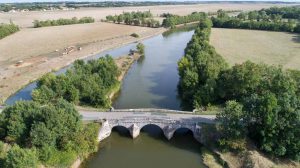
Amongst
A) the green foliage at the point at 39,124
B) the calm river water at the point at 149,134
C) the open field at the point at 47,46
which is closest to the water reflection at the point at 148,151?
the calm river water at the point at 149,134

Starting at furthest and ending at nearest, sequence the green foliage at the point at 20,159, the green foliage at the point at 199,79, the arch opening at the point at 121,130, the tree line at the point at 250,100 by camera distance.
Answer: the green foliage at the point at 199,79 < the arch opening at the point at 121,130 < the tree line at the point at 250,100 < the green foliage at the point at 20,159

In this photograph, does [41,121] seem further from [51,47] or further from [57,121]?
[51,47]

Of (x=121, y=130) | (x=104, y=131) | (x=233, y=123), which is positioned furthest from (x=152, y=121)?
(x=233, y=123)

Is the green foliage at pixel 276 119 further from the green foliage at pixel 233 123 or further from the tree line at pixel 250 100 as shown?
the green foliage at pixel 233 123

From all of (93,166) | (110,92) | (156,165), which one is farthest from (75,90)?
(156,165)

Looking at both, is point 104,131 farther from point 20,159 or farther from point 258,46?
point 258,46
